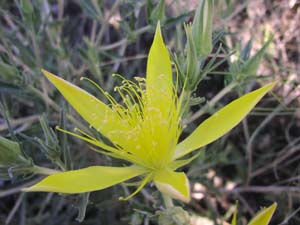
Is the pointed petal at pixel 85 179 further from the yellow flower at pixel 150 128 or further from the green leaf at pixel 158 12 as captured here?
the green leaf at pixel 158 12

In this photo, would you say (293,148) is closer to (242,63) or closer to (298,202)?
(298,202)

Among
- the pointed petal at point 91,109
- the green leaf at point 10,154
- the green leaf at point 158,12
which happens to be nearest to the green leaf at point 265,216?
the pointed petal at point 91,109

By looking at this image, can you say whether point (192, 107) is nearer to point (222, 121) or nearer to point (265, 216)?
point (222, 121)

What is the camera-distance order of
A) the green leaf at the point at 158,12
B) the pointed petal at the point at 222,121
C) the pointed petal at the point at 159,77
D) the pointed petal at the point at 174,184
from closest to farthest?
the pointed petal at the point at 174,184, the pointed petal at the point at 222,121, the pointed petal at the point at 159,77, the green leaf at the point at 158,12

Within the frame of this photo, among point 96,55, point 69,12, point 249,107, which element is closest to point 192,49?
point 249,107

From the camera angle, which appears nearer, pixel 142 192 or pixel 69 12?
pixel 142 192

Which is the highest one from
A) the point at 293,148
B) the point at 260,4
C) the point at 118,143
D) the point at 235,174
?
the point at 260,4
